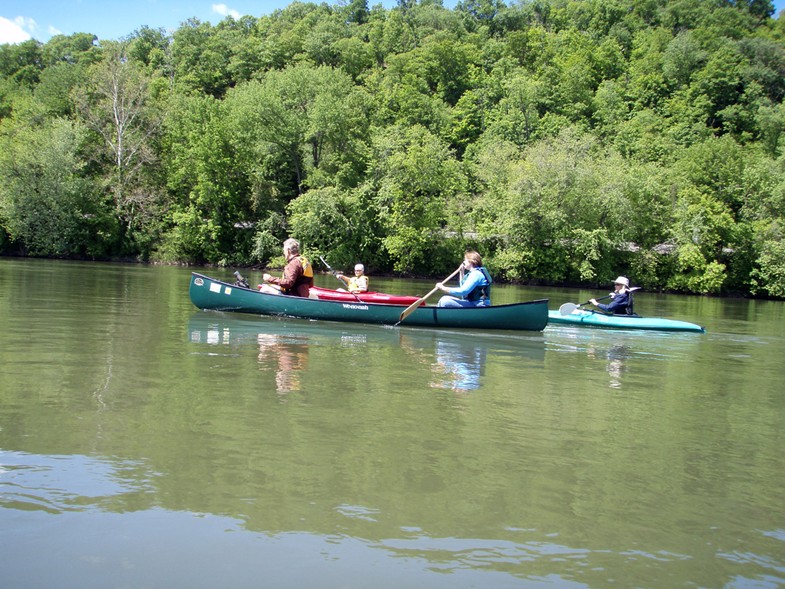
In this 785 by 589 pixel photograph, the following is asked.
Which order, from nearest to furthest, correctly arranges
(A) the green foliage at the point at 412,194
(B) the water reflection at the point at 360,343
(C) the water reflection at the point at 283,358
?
(C) the water reflection at the point at 283,358, (B) the water reflection at the point at 360,343, (A) the green foliage at the point at 412,194

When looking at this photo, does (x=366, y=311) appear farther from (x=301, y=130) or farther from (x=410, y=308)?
(x=301, y=130)

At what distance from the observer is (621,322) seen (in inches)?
640

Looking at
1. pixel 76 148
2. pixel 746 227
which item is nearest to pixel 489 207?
pixel 746 227

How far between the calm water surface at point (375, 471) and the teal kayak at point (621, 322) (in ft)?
17.2

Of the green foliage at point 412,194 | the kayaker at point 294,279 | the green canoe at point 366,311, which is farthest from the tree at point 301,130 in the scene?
the kayaker at point 294,279

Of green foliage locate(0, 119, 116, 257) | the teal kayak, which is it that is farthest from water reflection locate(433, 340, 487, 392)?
green foliage locate(0, 119, 116, 257)

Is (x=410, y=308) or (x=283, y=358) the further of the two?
(x=410, y=308)

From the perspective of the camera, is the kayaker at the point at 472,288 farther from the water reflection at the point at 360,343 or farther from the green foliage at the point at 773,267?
the green foliage at the point at 773,267

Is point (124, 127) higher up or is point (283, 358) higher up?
point (124, 127)

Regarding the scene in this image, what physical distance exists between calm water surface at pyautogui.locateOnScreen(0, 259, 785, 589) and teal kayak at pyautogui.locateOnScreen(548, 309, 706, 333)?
5.25 m

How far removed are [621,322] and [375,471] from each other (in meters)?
11.9

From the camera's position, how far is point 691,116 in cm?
6019

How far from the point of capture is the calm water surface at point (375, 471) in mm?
4055

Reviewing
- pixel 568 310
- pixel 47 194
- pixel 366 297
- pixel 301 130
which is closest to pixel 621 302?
pixel 568 310
